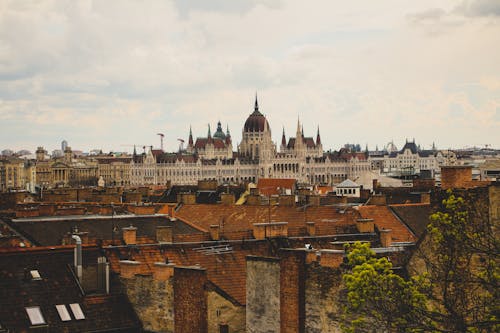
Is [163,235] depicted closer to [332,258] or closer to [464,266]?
[332,258]

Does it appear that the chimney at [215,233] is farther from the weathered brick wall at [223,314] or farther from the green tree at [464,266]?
the green tree at [464,266]

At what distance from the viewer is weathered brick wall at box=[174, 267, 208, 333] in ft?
70.0

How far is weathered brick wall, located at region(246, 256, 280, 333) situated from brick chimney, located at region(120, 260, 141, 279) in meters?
4.22

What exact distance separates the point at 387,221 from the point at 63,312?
19030 mm

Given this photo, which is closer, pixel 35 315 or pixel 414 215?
pixel 35 315

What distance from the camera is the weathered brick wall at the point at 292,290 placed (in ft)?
62.8

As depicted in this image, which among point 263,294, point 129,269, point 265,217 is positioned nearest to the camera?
point 263,294

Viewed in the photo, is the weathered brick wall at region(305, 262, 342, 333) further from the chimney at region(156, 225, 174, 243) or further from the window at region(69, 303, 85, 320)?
→ the chimney at region(156, 225, 174, 243)

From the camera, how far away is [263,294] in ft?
66.1

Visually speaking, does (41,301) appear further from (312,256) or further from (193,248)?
(312,256)

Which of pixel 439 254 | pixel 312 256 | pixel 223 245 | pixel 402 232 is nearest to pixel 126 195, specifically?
pixel 402 232

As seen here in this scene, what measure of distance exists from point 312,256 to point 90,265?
294 inches

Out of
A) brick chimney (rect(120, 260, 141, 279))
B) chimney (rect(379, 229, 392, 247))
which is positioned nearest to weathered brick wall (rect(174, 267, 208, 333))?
brick chimney (rect(120, 260, 141, 279))

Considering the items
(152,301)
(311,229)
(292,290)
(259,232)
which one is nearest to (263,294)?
(292,290)
